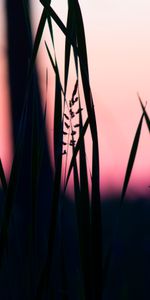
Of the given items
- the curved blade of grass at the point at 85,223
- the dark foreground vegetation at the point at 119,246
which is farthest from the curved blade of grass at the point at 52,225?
the dark foreground vegetation at the point at 119,246

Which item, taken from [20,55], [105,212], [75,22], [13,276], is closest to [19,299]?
[13,276]

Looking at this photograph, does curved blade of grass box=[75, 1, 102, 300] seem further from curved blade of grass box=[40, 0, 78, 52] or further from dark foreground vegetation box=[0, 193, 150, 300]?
dark foreground vegetation box=[0, 193, 150, 300]

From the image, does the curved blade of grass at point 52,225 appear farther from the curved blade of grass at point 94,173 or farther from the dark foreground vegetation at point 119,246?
the dark foreground vegetation at point 119,246

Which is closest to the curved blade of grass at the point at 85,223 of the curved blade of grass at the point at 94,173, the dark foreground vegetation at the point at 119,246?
the curved blade of grass at the point at 94,173

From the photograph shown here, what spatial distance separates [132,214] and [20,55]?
1.30 feet

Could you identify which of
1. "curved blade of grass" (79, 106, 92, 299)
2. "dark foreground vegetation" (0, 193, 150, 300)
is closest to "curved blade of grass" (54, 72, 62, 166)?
"curved blade of grass" (79, 106, 92, 299)

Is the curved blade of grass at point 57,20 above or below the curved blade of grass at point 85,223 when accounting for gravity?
above

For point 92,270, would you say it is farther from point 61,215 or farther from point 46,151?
point 46,151

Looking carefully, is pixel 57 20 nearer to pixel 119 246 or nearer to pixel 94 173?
pixel 94 173

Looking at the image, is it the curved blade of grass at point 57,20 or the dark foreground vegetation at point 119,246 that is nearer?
the curved blade of grass at point 57,20

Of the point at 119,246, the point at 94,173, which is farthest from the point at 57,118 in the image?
the point at 119,246

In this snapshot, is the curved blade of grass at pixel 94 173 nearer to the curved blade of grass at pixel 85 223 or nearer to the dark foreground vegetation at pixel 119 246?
the curved blade of grass at pixel 85 223

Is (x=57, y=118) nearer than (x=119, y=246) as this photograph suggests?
Yes

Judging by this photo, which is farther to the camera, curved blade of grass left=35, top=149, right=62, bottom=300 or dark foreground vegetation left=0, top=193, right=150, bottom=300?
dark foreground vegetation left=0, top=193, right=150, bottom=300
